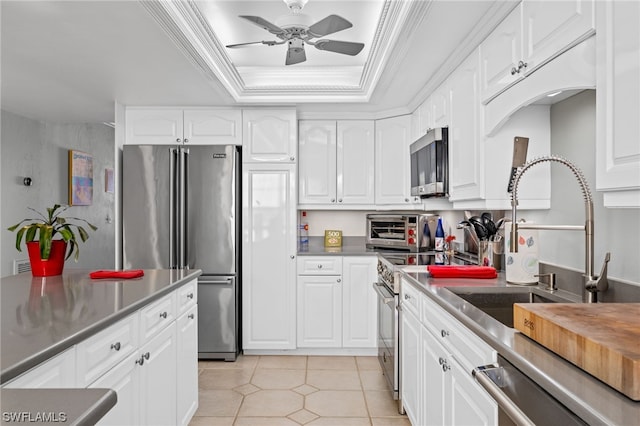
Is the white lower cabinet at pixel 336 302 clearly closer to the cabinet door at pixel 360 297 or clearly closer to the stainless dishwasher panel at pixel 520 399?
the cabinet door at pixel 360 297

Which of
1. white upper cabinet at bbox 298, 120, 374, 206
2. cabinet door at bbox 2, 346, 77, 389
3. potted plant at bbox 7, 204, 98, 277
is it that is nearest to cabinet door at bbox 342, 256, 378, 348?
white upper cabinet at bbox 298, 120, 374, 206

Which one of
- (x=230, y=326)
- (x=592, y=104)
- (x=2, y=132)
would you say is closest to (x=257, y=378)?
(x=230, y=326)

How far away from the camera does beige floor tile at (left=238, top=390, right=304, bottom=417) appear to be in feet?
8.95

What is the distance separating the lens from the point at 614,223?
1659mm

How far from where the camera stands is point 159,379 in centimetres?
193

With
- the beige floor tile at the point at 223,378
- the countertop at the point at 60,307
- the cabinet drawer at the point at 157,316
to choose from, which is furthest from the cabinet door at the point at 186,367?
the beige floor tile at the point at 223,378

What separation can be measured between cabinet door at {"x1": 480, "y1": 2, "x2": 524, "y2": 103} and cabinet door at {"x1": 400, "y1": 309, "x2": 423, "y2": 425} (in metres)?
1.27

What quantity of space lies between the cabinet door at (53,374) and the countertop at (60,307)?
28 millimetres

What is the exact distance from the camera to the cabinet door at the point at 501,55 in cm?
186

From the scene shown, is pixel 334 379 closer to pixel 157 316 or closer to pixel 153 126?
pixel 157 316

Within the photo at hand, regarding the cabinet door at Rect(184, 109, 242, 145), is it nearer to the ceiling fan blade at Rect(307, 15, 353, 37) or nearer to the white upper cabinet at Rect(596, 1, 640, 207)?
the ceiling fan blade at Rect(307, 15, 353, 37)

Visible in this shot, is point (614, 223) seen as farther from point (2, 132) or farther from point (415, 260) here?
point (2, 132)

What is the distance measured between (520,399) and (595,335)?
0.79 ft

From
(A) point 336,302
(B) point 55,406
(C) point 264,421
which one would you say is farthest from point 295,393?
(B) point 55,406
